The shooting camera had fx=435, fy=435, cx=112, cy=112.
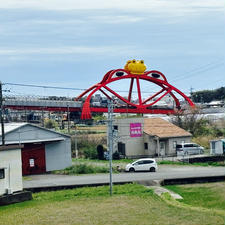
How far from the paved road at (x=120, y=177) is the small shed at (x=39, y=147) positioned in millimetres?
1445

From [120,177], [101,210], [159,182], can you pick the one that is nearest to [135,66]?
[120,177]

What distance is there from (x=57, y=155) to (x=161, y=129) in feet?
32.2

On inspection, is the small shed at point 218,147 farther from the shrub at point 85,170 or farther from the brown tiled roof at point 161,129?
the shrub at point 85,170

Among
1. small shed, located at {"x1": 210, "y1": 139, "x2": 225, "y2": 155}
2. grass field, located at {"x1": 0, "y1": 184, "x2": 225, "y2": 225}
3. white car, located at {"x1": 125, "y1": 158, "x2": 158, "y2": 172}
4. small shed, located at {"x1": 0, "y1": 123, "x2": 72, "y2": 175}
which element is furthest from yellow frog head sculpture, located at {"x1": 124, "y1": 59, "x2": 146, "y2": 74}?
grass field, located at {"x1": 0, "y1": 184, "x2": 225, "y2": 225}

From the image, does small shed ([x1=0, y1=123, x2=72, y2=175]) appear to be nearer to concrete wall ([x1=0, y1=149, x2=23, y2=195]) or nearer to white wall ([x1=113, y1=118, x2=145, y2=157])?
white wall ([x1=113, y1=118, x2=145, y2=157])

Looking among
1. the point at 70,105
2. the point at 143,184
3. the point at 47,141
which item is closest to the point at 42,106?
the point at 70,105

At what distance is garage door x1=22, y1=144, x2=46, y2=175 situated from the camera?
27.5 m

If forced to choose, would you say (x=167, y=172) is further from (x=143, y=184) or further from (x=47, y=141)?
(x=47, y=141)

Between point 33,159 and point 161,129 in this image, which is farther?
point 161,129

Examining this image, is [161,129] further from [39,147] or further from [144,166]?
[39,147]

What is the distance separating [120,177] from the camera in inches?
952

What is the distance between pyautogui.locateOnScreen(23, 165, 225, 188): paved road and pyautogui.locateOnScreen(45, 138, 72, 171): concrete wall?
184 cm

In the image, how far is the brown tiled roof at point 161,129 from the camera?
3412 cm

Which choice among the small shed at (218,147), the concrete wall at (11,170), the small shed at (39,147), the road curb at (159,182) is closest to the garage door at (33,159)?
the small shed at (39,147)
